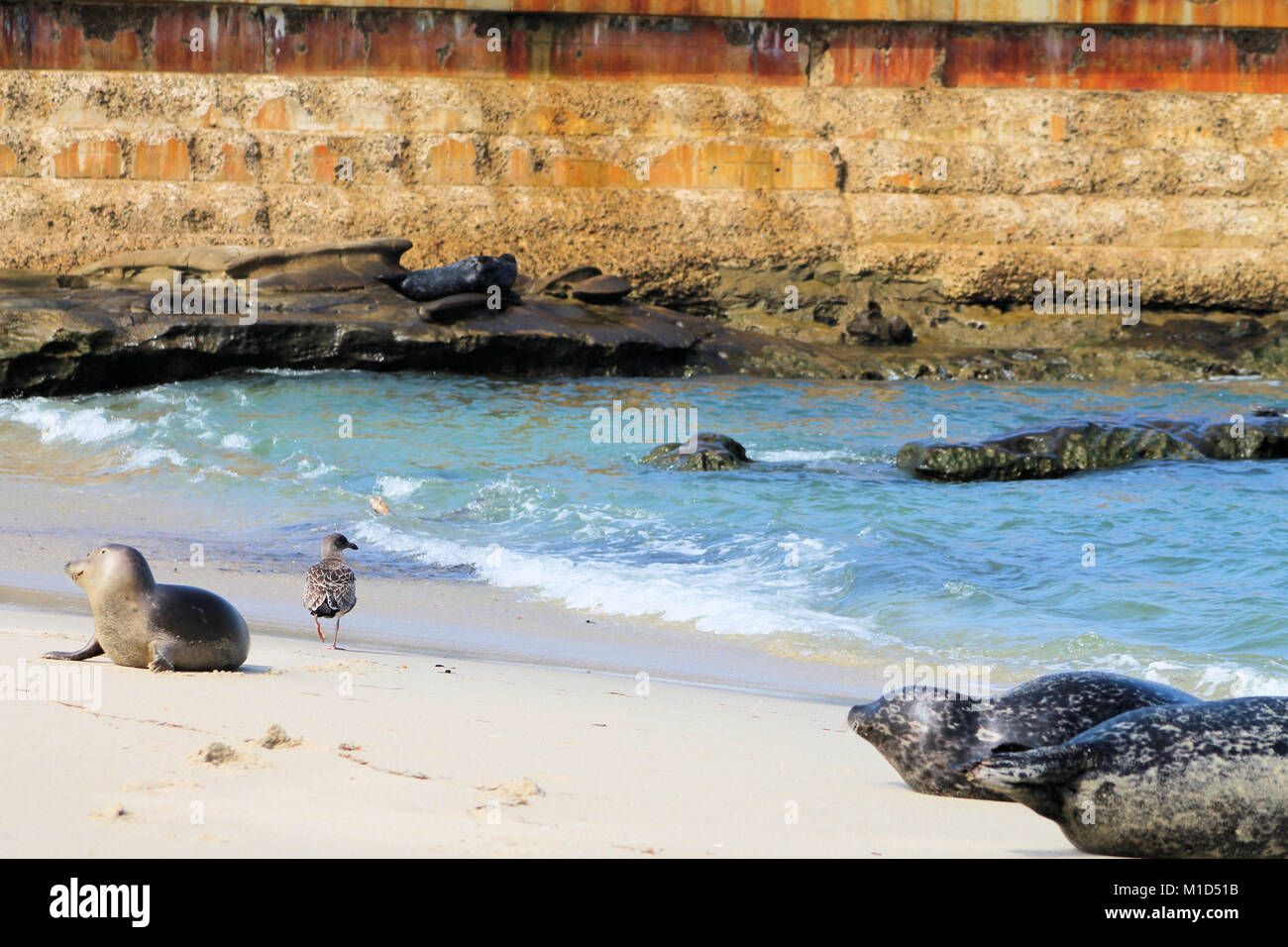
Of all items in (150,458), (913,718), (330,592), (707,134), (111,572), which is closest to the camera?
(913,718)

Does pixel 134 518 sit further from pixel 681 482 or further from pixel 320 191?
pixel 320 191

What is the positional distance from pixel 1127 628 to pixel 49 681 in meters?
4.86

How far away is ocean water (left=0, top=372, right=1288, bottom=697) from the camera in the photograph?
6.71 m

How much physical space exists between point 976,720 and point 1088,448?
29.0 ft

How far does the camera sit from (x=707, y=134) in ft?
75.8

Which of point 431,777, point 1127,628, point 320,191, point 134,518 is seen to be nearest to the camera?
point 431,777

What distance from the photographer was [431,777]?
3400 mm

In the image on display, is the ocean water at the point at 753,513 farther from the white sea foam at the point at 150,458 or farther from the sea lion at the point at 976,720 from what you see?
the sea lion at the point at 976,720

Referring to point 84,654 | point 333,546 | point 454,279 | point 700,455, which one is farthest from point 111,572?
point 454,279

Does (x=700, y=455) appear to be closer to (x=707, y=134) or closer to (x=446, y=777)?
(x=446, y=777)

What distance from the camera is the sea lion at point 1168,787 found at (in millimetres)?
3064
